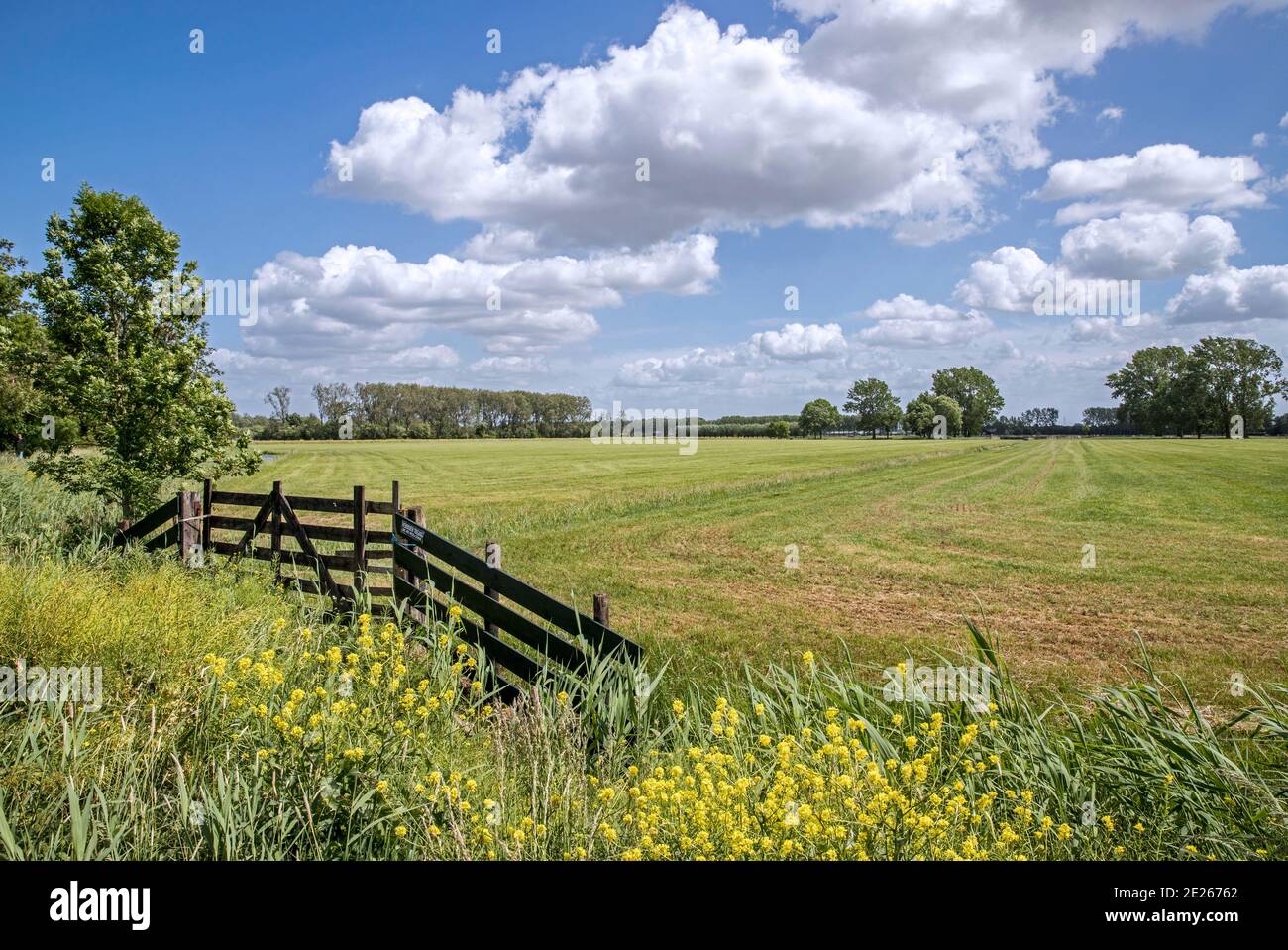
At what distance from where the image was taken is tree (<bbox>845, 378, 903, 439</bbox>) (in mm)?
176125

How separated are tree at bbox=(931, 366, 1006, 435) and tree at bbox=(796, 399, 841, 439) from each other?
3011 centimetres

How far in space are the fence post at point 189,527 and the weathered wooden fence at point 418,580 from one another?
17 millimetres

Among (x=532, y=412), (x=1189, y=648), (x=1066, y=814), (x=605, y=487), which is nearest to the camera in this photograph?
(x=1066, y=814)

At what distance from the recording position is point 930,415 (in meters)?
167

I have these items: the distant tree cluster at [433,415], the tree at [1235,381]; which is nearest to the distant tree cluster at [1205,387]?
the tree at [1235,381]

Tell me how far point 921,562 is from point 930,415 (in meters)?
160

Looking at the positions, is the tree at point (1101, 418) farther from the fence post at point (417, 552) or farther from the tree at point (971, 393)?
the fence post at point (417, 552)

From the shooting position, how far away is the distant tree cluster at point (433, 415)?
12381 centimetres

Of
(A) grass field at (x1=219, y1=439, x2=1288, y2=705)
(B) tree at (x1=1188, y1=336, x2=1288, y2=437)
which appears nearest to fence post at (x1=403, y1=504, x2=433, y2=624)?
(A) grass field at (x1=219, y1=439, x2=1288, y2=705)

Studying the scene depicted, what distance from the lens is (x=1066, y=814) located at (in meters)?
4.45

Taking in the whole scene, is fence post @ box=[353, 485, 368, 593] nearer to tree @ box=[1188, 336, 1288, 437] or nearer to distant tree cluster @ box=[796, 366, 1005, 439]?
tree @ box=[1188, 336, 1288, 437]
